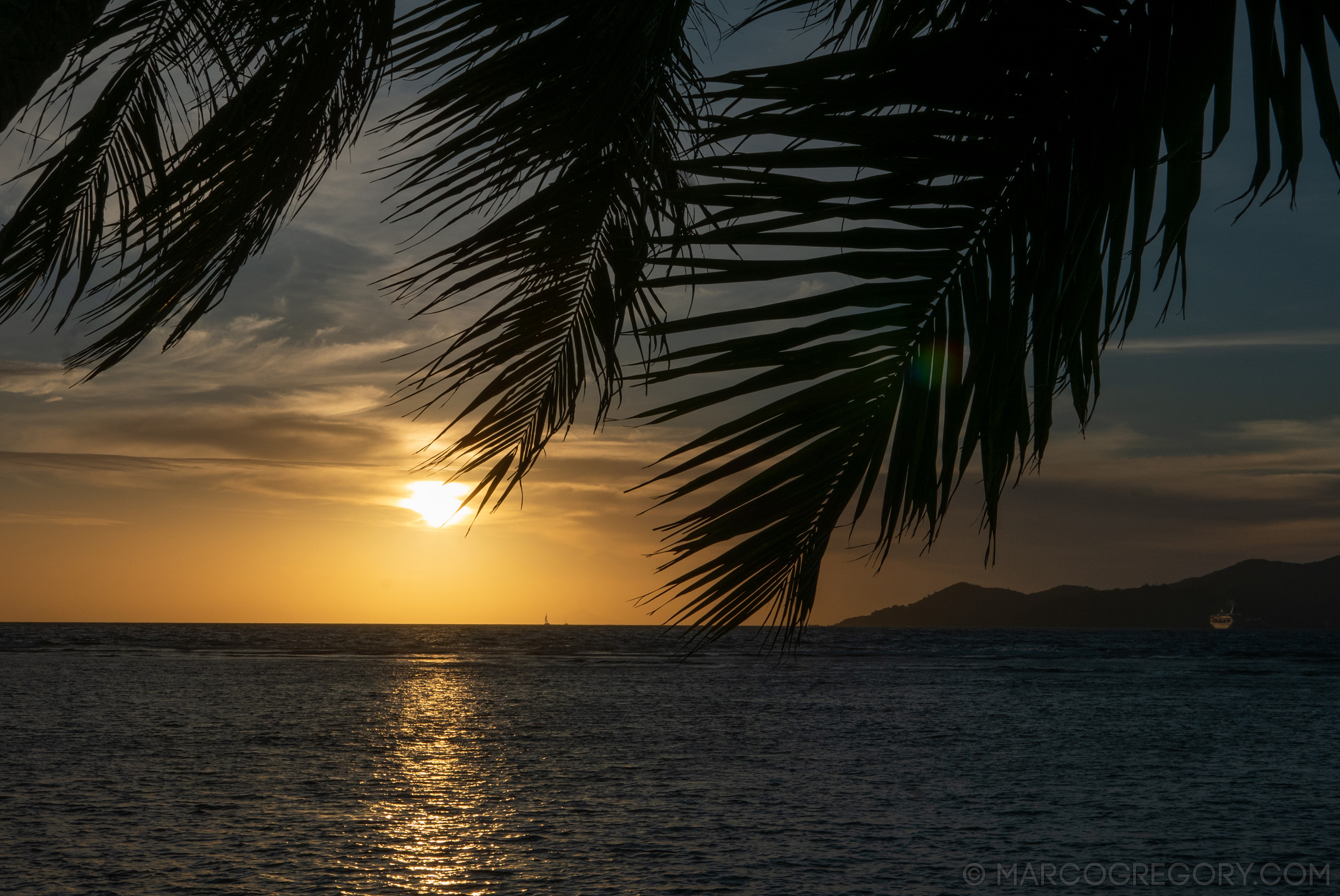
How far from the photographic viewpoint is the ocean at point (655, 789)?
8156 mm

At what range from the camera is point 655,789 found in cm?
1172

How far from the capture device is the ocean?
8156mm

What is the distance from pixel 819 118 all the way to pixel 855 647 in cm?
6443

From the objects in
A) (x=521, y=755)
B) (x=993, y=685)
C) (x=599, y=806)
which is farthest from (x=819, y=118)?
(x=993, y=685)

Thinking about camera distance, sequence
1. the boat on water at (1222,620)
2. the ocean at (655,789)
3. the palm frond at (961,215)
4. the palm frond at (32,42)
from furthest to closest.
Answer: the boat on water at (1222,620) < the ocean at (655,789) < the palm frond at (32,42) < the palm frond at (961,215)

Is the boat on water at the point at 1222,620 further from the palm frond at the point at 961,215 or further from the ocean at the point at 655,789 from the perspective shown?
the palm frond at the point at 961,215

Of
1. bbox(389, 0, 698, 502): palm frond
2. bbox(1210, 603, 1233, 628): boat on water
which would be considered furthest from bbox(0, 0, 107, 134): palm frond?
bbox(1210, 603, 1233, 628): boat on water

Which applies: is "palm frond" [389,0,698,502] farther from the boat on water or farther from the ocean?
the boat on water

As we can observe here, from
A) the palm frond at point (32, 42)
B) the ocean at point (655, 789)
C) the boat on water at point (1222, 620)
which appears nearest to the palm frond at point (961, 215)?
the ocean at point (655, 789)

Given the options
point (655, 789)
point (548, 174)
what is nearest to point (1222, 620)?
point (655, 789)

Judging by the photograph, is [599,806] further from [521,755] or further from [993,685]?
[993,685]

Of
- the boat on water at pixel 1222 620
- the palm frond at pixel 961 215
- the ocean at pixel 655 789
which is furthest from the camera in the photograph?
the boat on water at pixel 1222 620

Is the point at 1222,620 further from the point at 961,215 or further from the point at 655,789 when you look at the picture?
the point at 961,215

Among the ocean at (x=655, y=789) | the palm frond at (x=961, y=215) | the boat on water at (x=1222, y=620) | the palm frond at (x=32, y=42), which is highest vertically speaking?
the palm frond at (x=32, y=42)
